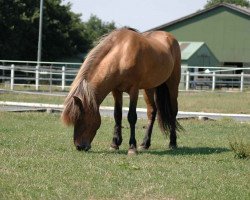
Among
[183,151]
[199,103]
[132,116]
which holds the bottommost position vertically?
[183,151]

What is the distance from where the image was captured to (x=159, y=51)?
10445 millimetres

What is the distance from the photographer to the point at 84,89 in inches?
359

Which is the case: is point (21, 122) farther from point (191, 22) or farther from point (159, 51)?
point (191, 22)

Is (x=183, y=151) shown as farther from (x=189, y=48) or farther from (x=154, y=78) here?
(x=189, y=48)

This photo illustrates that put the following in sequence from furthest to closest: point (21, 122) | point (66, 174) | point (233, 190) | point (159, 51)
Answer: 1. point (21, 122)
2. point (159, 51)
3. point (66, 174)
4. point (233, 190)

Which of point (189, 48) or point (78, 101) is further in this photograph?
point (189, 48)

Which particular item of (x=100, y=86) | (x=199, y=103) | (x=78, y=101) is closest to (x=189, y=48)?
(x=199, y=103)

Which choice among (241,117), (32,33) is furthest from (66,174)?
(32,33)

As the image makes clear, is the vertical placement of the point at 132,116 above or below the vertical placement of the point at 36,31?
below

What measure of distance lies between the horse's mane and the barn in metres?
42.6

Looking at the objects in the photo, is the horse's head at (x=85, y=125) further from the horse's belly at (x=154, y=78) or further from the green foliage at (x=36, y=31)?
the green foliage at (x=36, y=31)

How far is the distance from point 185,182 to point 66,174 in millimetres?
1493

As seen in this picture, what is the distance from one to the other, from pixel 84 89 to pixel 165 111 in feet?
8.28

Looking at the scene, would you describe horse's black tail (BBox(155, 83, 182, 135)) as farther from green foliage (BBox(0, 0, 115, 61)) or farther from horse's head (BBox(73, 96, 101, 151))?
green foliage (BBox(0, 0, 115, 61))
